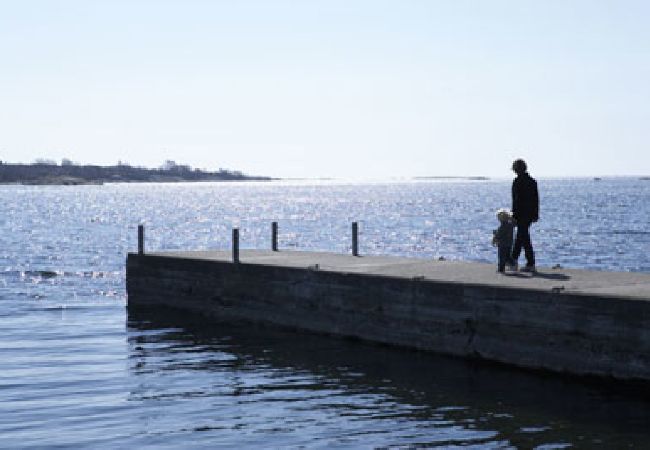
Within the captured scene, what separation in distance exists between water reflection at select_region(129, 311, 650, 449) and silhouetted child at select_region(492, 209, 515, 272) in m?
2.80

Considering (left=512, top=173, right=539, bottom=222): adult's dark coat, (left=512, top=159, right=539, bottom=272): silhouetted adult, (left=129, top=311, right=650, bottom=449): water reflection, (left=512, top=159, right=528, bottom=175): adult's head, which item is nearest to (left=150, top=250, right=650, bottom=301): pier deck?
(left=512, top=159, right=539, bottom=272): silhouetted adult

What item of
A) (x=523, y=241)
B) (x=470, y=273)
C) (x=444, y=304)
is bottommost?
(x=444, y=304)

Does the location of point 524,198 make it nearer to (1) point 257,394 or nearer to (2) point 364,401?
(2) point 364,401

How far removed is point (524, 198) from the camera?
782 inches

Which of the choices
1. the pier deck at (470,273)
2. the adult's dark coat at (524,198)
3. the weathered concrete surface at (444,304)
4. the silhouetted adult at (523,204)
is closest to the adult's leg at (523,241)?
the silhouetted adult at (523,204)

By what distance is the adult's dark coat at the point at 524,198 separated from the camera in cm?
1989

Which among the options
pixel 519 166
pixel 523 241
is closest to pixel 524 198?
pixel 519 166

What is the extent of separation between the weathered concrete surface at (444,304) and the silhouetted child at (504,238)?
0.49 m

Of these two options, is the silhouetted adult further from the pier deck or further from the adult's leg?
the pier deck

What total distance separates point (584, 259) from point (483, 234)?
26.8m

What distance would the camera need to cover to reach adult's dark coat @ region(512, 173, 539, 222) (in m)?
19.9

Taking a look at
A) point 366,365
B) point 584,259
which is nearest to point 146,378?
point 366,365

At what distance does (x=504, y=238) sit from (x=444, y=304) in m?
2.66

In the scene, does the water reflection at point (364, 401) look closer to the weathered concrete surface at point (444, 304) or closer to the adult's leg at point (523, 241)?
the weathered concrete surface at point (444, 304)
